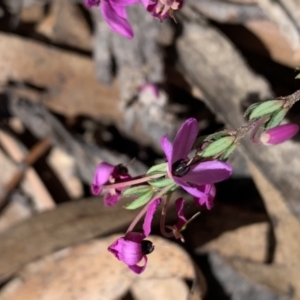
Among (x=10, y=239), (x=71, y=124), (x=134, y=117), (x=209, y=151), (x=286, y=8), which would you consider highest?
(x=286, y=8)

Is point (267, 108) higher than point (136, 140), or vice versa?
point (267, 108)

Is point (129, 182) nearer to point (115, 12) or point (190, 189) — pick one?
point (190, 189)

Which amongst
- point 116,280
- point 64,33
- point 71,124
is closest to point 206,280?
point 116,280

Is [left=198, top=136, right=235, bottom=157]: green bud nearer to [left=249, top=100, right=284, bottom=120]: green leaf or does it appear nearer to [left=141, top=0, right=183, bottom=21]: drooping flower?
[left=249, top=100, right=284, bottom=120]: green leaf

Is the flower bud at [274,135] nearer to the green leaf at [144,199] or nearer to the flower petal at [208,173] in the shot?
the flower petal at [208,173]

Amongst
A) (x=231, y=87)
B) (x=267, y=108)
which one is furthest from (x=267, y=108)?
(x=231, y=87)

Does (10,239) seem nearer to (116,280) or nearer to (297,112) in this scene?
(116,280)

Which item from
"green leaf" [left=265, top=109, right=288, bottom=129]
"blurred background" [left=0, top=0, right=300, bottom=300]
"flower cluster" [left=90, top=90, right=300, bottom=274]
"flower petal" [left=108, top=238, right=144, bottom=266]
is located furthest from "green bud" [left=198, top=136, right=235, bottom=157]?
"blurred background" [left=0, top=0, right=300, bottom=300]
